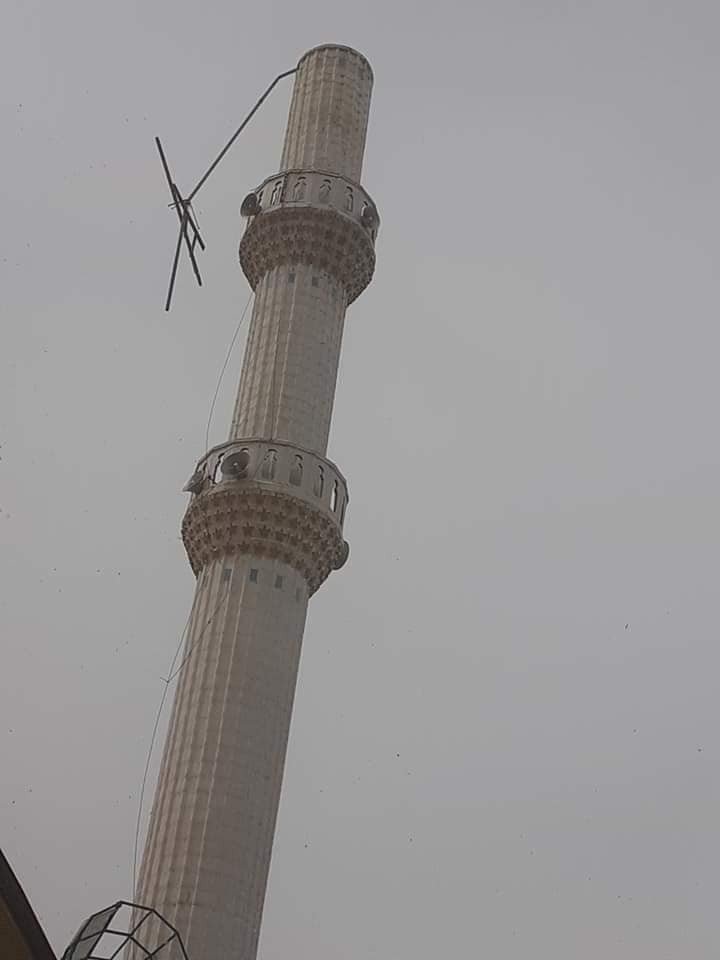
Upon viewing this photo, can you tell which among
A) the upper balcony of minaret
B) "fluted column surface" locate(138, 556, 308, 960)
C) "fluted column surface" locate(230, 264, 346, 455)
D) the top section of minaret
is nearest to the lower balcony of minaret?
"fluted column surface" locate(138, 556, 308, 960)

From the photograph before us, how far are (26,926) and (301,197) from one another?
749 inches

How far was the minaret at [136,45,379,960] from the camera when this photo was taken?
2106cm

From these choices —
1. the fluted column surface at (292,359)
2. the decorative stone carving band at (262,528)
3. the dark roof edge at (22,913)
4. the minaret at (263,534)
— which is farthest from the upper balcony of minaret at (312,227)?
the dark roof edge at (22,913)

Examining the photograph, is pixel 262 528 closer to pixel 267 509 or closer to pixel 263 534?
pixel 263 534

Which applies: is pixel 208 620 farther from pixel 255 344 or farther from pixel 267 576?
pixel 255 344

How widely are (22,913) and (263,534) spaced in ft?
42.3

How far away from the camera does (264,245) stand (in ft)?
92.6

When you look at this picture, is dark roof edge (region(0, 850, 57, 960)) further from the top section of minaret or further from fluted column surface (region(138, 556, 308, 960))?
the top section of minaret

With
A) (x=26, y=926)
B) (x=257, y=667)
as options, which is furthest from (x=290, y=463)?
(x=26, y=926)

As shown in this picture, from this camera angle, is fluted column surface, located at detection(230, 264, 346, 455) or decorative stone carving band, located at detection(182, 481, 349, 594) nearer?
decorative stone carving band, located at detection(182, 481, 349, 594)

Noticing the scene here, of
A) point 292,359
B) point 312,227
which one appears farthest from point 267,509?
point 312,227

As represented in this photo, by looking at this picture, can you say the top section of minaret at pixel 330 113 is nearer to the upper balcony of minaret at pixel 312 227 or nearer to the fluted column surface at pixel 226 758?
the upper balcony of minaret at pixel 312 227

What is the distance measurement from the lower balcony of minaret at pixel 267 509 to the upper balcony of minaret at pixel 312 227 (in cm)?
450

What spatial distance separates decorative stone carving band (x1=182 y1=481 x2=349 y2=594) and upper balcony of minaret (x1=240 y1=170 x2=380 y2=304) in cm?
552
